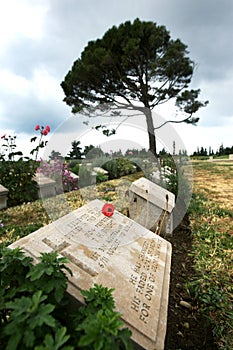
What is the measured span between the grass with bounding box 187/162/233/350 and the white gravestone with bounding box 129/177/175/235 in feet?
1.56

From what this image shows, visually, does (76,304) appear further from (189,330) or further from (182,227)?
(182,227)

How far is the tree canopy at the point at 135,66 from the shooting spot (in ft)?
38.1

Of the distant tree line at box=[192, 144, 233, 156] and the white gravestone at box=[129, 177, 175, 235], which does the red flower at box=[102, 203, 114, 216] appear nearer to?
the white gravestone at box=[129, 177, 175, 235]

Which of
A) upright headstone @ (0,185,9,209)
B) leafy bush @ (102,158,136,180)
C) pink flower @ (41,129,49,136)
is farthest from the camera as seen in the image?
leafy bush @ (102,158,136,180)

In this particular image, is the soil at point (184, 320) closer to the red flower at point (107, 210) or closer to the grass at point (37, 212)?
the red flower at point (107, 210)

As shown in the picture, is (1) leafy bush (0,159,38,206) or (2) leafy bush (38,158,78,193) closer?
(1) leafy bush (0,159,38,206)

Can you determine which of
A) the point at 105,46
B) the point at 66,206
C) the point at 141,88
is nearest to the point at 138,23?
the point at 105,46

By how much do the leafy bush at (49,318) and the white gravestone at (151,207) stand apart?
6.66 ft

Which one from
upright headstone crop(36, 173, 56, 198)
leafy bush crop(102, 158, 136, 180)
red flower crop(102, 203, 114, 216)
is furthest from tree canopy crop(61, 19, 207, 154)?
red flower crop(102, 203, 114, 216)

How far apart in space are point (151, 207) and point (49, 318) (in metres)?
2.43

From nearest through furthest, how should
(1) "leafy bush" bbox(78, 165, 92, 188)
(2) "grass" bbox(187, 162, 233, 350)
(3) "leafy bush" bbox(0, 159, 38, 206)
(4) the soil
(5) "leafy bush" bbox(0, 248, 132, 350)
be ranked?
1. (5) "leafy bush" bbox(0, 248, 132, 350)
2. (4) the soil
3. (2) "grass" bbox(187, 162, 233, 350)
4. (3) "leafy bush" bbox(0, 159, 38, 206)
5. (1) "leafy bush" bbox(78, 165, 92, 188)

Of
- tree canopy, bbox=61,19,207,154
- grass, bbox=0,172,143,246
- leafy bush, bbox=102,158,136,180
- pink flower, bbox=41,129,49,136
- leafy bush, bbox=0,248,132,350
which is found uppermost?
tree canopy, bbox=61,19,207,154

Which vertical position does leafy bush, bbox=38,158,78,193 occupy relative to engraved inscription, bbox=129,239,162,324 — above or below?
above

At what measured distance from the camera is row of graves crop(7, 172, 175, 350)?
52.2 inches
